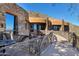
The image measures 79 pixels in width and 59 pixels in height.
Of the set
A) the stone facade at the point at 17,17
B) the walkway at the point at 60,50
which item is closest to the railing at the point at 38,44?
the walkway at the point at 60,50

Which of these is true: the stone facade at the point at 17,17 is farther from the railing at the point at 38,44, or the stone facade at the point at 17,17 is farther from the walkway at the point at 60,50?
the walkway at the point at 60,50

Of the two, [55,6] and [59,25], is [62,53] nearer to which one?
[59,25]

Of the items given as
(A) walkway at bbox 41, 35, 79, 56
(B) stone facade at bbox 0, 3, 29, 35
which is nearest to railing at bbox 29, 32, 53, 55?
(A) walkway at bbox 41, 35, 79, 56

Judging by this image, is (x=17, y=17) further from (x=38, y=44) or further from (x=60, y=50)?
(x=60, y=50)

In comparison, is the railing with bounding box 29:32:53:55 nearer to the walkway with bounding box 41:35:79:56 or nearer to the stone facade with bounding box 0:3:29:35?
the walkway with bounding box 41:35:79:56

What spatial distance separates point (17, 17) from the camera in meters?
2.50

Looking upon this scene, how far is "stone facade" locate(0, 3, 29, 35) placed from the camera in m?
2.45

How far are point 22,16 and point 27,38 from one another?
13.8 inches

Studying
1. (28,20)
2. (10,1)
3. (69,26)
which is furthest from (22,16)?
(69,26)

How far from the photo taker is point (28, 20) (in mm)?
2492

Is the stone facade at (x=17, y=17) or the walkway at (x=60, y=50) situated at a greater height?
the stone facade at (x=17, y=17)

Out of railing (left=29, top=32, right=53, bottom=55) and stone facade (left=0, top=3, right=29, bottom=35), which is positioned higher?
stone facade (left=0, top=3, right=29, bottom=35)

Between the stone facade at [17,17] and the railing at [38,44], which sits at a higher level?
the stone facade at [17,17]

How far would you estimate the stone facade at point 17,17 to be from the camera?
96.3 inches
